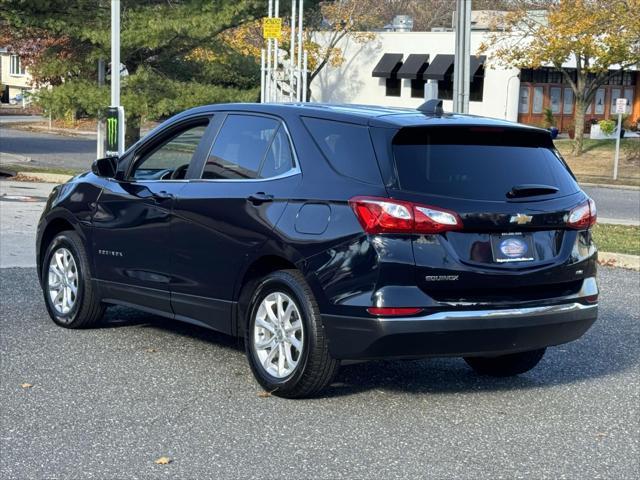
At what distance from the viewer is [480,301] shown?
620cm

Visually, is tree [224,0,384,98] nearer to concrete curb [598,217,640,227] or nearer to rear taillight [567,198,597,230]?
concrete curb [598,217,640,227]

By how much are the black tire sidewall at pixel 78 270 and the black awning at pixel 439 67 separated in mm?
47770

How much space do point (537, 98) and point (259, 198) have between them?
52.9 meters

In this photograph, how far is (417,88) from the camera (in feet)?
191

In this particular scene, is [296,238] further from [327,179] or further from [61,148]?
[61,148]

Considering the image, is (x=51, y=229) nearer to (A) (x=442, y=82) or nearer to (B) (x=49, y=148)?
(B) (x=49, y=148)

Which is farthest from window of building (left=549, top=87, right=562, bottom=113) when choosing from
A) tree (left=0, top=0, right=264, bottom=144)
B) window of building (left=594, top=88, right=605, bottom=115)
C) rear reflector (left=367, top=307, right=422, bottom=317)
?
rear reflector (left=367, top=307, right=422, bottom=317)

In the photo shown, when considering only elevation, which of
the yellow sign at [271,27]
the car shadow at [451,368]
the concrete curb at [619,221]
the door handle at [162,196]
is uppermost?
the yellow sign at [271,27]

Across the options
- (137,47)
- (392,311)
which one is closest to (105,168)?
(392,311)

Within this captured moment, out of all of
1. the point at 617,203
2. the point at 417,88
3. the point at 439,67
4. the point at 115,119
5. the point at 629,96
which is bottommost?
the point at 617,203

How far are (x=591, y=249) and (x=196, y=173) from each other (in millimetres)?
2637

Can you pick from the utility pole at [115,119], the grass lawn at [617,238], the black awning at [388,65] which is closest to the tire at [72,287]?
the grass lawn at [617,238]

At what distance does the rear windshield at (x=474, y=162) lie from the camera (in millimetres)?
6262

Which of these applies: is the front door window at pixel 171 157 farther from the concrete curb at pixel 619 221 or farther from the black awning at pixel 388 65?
the black awning at pixel 388 65
